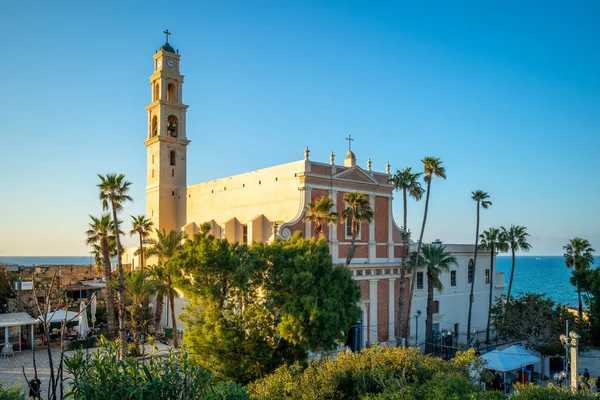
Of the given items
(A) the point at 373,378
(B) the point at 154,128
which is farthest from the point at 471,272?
(B) the point at 154,128

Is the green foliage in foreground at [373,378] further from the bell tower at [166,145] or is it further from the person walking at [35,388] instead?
the bell tower at [166,145]

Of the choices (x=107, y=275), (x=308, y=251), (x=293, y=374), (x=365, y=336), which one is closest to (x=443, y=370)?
(x=293, y=374)

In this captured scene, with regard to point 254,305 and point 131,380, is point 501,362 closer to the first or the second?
point 254,305

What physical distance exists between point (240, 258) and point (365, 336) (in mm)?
13497

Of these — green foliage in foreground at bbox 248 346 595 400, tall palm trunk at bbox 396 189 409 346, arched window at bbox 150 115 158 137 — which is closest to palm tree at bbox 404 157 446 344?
tall palm trunk at bbox 396 189 409 346

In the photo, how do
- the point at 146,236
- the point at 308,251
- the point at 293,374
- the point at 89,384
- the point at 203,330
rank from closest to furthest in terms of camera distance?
the point at 89,384 < the point at 293,374 < the point at 203,330 < the point at 308,251 < the point at 146,236

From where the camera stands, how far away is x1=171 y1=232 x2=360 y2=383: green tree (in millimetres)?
21062

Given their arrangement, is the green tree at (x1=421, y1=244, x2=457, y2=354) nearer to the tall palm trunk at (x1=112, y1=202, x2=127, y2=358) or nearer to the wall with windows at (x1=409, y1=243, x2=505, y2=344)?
the wall with windows at (x1=409, y1=243, x2=505, y2=344)

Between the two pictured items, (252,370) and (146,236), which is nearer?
(252,370)

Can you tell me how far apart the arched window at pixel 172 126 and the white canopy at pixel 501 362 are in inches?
1132

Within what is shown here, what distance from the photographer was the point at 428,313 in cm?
3312

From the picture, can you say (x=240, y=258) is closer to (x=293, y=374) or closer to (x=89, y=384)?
(x=293, y=374)

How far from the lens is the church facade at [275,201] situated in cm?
3056

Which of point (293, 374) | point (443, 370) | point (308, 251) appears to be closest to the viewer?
point (443, 370)
